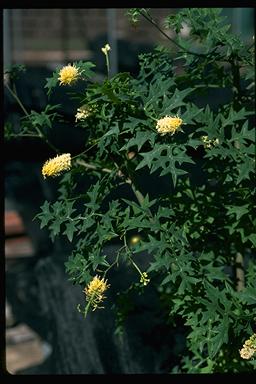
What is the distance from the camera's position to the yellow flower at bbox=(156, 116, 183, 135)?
8.17 feet

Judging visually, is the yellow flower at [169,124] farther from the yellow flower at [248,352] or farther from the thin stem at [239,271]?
the thin stem at [239,271]

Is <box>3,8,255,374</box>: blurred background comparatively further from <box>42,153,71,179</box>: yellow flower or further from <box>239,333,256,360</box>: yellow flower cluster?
<box>239,333,256,360</box>: yellow flower cluster

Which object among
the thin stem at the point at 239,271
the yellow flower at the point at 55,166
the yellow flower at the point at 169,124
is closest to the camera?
the yellow flower at the point at 169,124

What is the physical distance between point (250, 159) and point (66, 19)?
1307cm

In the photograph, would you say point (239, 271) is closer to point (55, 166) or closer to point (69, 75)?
point (55, 166)

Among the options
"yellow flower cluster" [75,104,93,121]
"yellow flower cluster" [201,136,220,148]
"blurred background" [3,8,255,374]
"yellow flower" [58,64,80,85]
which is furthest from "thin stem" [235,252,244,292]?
"yellow flower" [58,64,80,85]

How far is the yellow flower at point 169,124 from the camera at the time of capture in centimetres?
249

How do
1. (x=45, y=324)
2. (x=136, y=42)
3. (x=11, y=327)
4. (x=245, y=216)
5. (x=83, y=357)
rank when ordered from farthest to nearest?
(x=136, y=42) → (x=11, y=327) → (x=45, y=324) → (x=83, y=357) → (x=245, y=216)

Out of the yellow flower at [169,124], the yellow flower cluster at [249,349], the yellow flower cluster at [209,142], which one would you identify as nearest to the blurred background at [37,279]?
the yellow flower cluster at [209,142]

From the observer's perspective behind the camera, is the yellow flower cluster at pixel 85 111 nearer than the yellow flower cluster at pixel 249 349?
No

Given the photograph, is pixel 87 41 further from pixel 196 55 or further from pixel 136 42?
pixel 196 55

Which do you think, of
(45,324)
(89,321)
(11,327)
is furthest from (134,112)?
(11,327)

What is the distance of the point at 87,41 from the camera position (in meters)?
14.7

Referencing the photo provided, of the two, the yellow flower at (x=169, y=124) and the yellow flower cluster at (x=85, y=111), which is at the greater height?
the yellow flower cluster at (x=85, y=111)
